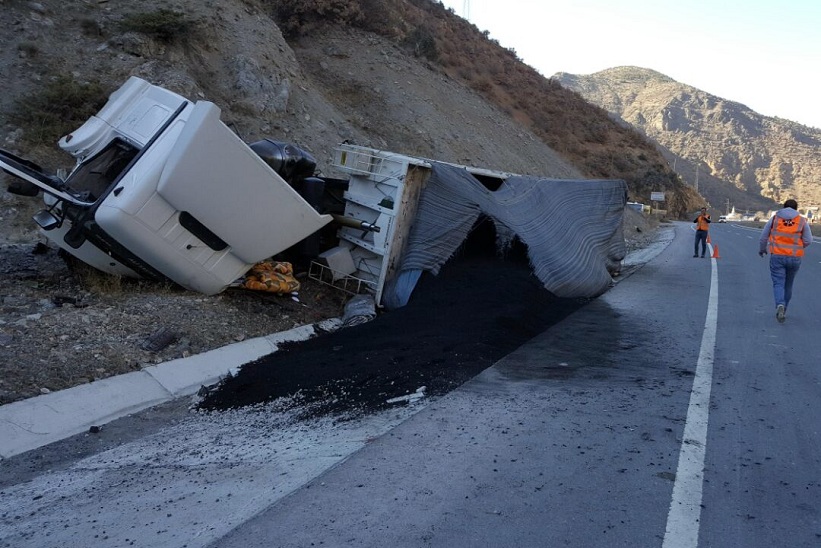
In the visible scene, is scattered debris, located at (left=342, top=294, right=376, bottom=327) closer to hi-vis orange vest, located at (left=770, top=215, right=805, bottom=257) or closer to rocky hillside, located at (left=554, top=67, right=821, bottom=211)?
hi-vis orange vest, located at (left=770, top=215, right=805, bottom=257)

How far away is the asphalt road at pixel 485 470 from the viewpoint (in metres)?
3.66

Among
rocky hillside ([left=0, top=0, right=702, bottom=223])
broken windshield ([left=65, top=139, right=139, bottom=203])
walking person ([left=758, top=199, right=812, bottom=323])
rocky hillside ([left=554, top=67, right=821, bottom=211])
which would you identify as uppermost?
rocky hillside ([left=554, top=67, right=821, bottom=211])

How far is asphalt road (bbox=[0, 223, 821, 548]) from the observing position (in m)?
3.66

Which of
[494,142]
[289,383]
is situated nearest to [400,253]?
[289,383]

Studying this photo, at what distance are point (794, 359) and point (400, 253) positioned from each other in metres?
4.84

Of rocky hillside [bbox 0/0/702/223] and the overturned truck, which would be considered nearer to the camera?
the overturned truck

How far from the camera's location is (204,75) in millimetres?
17578

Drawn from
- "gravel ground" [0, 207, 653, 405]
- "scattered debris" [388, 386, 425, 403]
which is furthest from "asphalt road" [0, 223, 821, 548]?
"gravel ground" [0, 207, 653, 405]

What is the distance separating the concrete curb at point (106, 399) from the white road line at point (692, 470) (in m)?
4.14

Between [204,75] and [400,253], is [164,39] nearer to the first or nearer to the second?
[204,75]

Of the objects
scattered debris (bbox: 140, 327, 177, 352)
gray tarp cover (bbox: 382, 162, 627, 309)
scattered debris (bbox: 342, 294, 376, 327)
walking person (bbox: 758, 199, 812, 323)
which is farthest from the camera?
gray tarp cover (bbox: 382, 162, 627, 309)

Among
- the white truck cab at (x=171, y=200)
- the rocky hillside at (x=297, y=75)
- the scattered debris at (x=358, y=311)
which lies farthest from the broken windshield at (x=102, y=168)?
the rocky hillside at (x=297, y=75)

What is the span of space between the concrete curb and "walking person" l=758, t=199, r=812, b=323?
263 inches

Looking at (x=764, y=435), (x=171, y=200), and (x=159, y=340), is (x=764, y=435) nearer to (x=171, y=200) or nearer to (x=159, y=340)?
(x=159, y=340)
